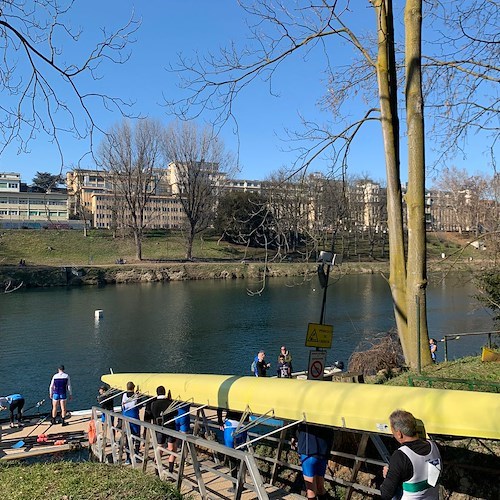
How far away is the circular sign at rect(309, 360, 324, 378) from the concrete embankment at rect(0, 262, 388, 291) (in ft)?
143

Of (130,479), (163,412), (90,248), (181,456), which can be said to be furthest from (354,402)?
(90,248)

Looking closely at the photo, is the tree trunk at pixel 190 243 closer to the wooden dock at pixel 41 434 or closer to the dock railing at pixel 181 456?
the wooden dock at pixel 41 434

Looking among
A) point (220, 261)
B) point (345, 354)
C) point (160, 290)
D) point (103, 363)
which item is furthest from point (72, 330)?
point (220, 261)

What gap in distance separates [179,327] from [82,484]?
27.7 metres

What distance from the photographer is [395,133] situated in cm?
1005

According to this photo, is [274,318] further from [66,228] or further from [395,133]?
[66,228]

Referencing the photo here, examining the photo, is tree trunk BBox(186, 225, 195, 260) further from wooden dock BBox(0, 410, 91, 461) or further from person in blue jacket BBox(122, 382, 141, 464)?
person in blue jacket BBox(122, 382, 141, 464)

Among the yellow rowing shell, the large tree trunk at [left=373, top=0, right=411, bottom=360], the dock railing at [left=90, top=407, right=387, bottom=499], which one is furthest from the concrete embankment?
the yellow rowing shell

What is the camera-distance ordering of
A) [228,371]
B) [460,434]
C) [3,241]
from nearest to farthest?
[460,434]
[228,371]
[3,241]

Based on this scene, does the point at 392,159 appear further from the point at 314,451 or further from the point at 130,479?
the point at 130,479

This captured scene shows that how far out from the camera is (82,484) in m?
5.18

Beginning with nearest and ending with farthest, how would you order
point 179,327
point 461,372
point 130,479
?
point 130,479
point 461,372
point 179,327

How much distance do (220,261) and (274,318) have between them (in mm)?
34107

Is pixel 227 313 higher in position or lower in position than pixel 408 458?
lower
